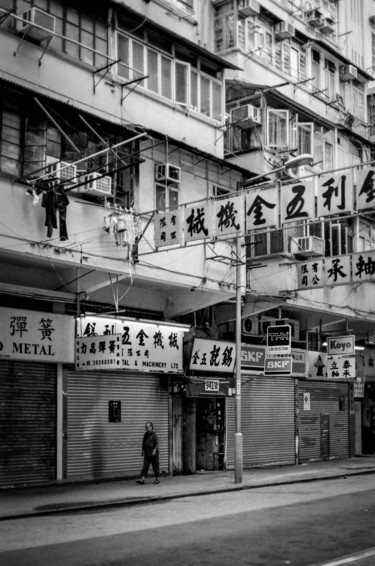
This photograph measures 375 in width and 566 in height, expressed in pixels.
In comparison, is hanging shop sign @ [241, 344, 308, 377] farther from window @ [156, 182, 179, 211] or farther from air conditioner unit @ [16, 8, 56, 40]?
air conditioner unit @ [16, 8, 56, 40]

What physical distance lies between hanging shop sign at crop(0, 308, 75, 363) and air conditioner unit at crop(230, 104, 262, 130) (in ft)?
33.4

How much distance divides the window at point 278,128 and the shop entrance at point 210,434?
9.20 meters

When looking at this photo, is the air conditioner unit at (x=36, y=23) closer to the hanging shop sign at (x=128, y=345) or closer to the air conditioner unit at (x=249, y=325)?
the hanging shop sign at (x=128, y=345)

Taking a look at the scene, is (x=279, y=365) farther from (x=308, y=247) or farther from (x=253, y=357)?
(x=308, y=247)

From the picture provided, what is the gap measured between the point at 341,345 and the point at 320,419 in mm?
3313

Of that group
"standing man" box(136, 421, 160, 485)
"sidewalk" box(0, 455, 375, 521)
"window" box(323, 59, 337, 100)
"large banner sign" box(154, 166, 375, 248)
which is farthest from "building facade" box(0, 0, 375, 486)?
"standing man" box(136, 421, 160, 485)

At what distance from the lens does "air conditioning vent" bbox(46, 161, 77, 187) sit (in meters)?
17.0

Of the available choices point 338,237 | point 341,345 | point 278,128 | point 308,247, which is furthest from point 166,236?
point 338,237

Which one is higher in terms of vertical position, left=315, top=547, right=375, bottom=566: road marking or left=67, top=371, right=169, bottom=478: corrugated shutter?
left=67, top=371, right=169, bottom=478: corrugated shutter

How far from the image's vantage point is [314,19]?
30391 mm

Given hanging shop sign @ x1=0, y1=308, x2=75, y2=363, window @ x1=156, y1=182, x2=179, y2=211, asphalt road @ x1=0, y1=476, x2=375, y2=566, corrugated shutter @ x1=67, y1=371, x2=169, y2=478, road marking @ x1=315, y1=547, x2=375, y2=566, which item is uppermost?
window @ x1=156, y1=182, x2=179, y2=211

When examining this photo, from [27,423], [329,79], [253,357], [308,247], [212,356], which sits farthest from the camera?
[329,79]

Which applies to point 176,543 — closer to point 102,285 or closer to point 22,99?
point 102,285

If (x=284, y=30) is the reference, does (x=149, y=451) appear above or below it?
below
